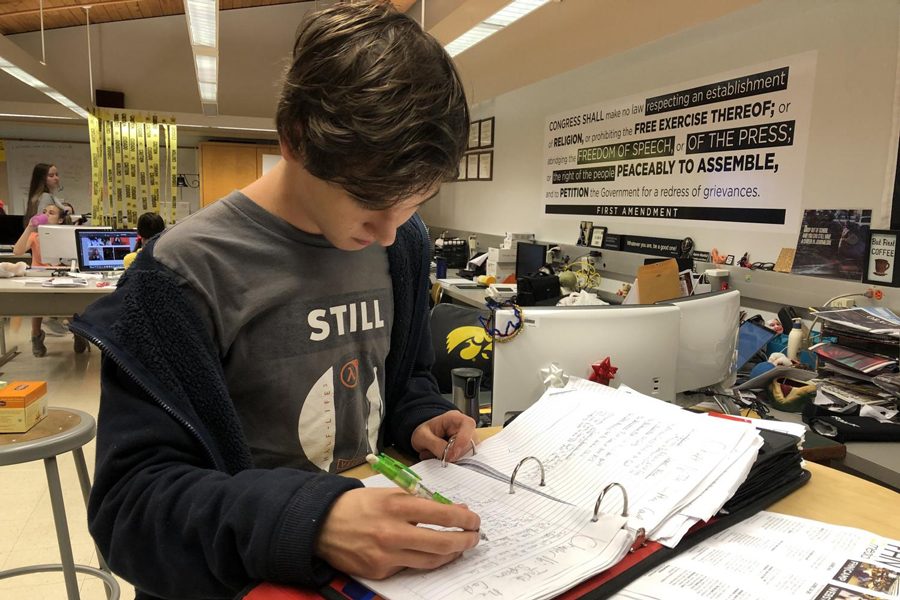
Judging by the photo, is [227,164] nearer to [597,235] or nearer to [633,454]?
[597,235]

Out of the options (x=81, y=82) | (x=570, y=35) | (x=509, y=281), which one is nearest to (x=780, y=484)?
(x=570, y=35)

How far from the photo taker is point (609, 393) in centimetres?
108

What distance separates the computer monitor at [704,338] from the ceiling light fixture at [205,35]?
3452 millimetres

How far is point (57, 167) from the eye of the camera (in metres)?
9.20

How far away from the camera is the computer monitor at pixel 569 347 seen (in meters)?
1.33

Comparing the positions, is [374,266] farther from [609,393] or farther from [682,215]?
[682,215]

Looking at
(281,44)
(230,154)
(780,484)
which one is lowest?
(780,484)

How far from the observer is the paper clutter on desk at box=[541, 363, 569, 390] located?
131 centimetres

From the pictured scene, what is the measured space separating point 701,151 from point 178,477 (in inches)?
143

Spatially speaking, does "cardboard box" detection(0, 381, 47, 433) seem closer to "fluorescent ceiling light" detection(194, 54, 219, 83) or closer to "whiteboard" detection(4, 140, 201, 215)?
"fluorescent ceiling light" detection(194, 54, 219, 83)

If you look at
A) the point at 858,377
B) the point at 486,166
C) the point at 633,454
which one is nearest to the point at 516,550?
the point at 633,454

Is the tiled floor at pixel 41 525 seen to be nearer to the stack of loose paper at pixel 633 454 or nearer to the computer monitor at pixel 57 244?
the computer monitor at pixel 57 244

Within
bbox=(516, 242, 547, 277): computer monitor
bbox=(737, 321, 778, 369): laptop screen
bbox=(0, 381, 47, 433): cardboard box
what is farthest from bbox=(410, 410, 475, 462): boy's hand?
bbox=(516, 242, 547, 277): computer monitor

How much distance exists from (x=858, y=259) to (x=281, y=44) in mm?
7805
